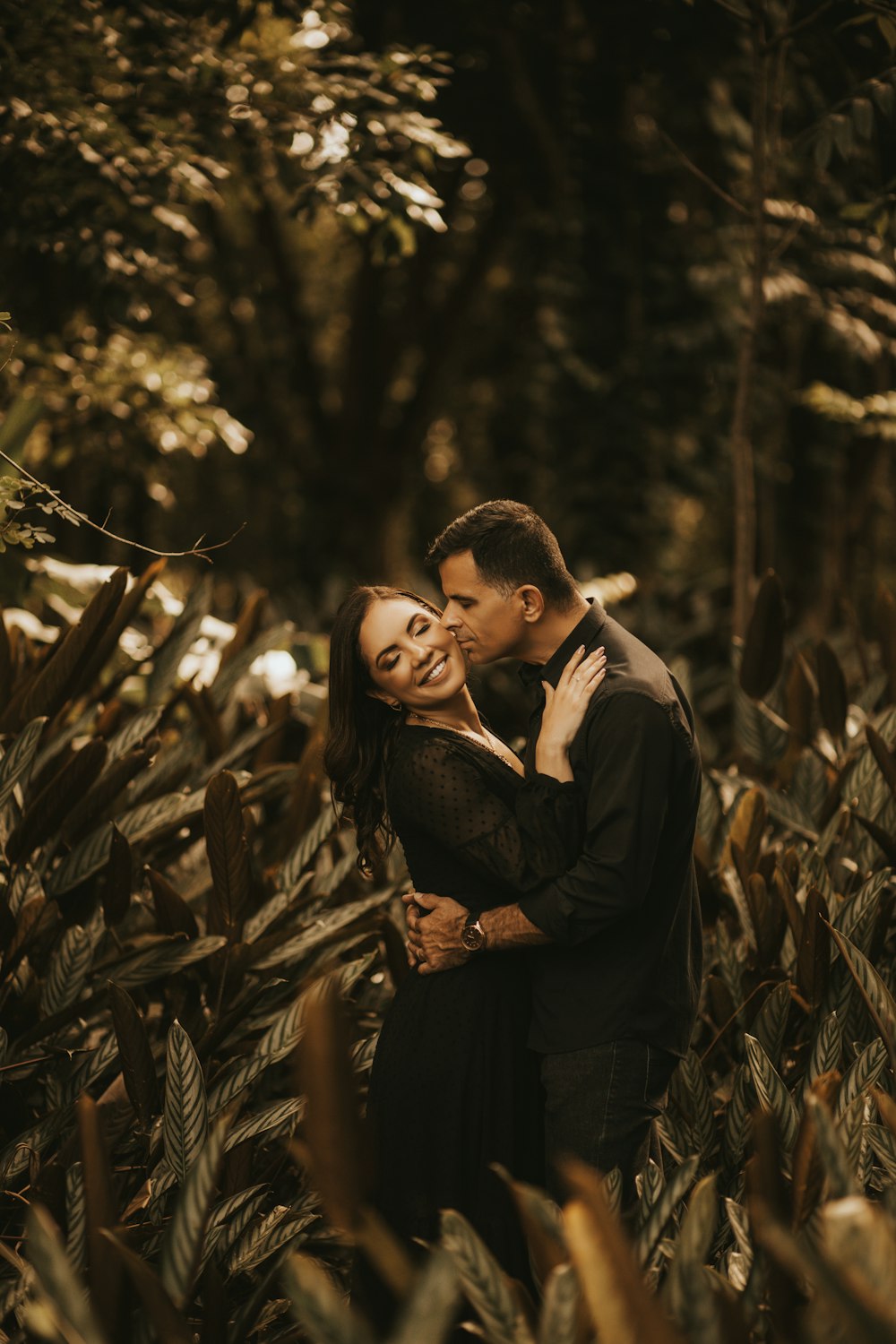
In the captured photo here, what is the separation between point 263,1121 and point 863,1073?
1.09 metres

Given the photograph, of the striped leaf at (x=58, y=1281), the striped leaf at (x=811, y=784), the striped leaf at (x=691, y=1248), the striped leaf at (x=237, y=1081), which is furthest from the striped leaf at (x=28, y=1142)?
the striped leaf at (x=811, y=784)

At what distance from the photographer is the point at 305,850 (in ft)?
9.53

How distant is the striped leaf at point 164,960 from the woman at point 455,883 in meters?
0.64

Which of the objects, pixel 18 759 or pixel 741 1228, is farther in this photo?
pixel 18 759

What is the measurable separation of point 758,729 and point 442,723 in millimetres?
1686

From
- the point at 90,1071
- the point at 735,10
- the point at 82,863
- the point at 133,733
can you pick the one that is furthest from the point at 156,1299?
the point at 735,10

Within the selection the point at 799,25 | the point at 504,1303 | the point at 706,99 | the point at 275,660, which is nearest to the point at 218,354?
the point at 706,99

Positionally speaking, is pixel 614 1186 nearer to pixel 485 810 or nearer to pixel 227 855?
pixel 485 810

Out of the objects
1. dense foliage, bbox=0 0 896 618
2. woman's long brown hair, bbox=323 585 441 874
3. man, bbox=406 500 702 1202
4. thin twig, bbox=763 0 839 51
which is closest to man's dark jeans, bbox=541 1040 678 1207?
man, bbox=406 500 702 1202

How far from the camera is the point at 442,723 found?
215 cm

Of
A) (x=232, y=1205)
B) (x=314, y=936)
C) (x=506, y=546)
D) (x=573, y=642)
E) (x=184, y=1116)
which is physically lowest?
(x=314, y=936)

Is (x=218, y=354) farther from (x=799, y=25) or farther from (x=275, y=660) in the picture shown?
(x=799, y=25)

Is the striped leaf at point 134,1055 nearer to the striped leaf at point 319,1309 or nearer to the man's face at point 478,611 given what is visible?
the man's face at point 478,611

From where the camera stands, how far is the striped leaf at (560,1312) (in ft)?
4.22
